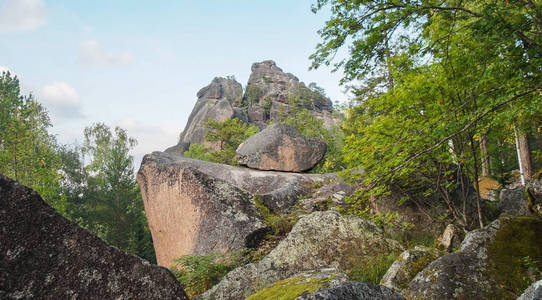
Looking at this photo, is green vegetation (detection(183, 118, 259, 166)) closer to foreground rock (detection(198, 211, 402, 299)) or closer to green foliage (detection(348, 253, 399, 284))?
foreground rock (detection(198, 211, 402, 299))

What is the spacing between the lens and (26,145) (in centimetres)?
1812

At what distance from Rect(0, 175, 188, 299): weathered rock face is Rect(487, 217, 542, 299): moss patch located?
337cm

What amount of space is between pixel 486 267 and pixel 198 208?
584 centimetres

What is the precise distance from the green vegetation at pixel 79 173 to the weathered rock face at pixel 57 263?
56.5 feet

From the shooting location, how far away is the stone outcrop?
22.9 feet

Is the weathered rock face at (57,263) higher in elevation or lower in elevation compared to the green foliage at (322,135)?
lower

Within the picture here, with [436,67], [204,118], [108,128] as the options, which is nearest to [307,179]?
[436,67]

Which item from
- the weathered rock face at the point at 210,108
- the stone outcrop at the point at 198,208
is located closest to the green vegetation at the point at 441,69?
the stone outcrop at the point at 198,208

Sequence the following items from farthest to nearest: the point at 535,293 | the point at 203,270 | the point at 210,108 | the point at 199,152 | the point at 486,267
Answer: the point at 210,108 → the point at 199,152 → the point at 203,270 → the point at 486,267 → the point at 535,293

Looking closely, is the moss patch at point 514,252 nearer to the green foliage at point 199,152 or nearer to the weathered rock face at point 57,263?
the weathered rock face at point 57,263

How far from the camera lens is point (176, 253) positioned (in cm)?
816

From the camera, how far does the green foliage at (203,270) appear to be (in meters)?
5.77

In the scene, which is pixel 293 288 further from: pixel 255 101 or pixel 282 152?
pixel 255 101

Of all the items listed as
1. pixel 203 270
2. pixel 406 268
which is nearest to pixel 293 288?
pixel 406 268
